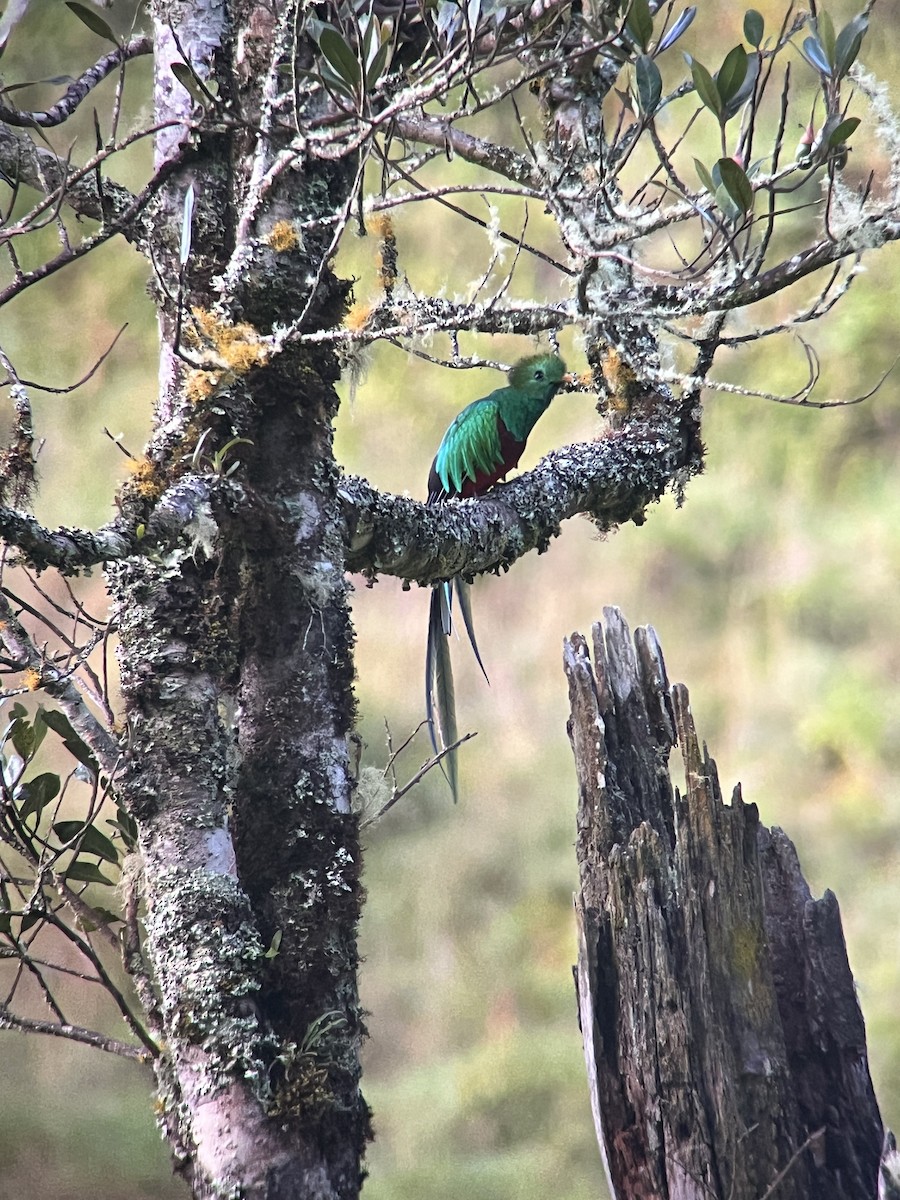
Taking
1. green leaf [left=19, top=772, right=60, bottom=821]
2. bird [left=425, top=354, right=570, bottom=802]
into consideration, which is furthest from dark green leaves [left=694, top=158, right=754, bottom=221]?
green leaf [left=19, top=772, right=60, bottom=821]

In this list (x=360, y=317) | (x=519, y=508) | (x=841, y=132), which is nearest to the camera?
(x=841, y=132)

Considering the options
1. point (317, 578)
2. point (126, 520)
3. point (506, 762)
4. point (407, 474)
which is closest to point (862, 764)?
point (506, 762)

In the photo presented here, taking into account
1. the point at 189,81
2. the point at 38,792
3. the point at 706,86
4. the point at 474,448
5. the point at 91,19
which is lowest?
the point at 38,792

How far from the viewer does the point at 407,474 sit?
2.98 meters

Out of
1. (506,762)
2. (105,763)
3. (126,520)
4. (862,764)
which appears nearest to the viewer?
(126,520)

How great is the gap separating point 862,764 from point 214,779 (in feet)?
7.58

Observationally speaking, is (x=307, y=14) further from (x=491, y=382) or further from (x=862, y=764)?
(x=862, y=764)

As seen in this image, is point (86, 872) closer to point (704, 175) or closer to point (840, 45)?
point (704, 175)

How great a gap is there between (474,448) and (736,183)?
95 cm

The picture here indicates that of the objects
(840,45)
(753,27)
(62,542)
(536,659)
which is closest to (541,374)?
(753,27)

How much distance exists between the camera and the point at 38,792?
49.6 inches

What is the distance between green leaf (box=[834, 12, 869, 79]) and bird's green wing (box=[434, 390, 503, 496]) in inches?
36.2

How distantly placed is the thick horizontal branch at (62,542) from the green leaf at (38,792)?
0.53m

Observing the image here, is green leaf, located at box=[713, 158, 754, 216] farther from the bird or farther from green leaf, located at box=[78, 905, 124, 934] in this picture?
green leaf, located at box=[78, 905, 124, 934]
